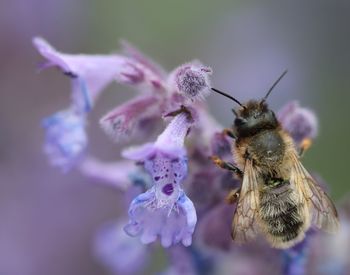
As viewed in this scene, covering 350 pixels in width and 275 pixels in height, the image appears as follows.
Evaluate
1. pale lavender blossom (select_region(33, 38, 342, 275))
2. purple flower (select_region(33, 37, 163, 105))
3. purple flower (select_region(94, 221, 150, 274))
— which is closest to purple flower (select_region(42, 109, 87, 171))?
pale lavender blossom (select_region(33, 38, 342, 275))

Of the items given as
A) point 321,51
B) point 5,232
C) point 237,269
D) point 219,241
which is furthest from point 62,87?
point 219,241

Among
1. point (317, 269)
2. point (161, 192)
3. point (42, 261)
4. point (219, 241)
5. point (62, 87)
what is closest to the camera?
point (161, 192)

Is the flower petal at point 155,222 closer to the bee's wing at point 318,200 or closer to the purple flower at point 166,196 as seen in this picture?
the purple flower at point 166,196

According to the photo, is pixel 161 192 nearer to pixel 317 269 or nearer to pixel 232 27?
pixel 317 269

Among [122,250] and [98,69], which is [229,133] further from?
[122,250]

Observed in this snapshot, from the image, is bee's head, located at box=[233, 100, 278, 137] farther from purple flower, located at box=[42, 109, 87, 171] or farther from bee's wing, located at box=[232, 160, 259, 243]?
purple flower, located at box=[42, 109, 87, 171]

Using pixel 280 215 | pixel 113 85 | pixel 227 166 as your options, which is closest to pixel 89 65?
pixel 227 166

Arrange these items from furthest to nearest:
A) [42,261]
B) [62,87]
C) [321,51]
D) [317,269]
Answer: [321,51], [62,87], [42,261], [317,269]
